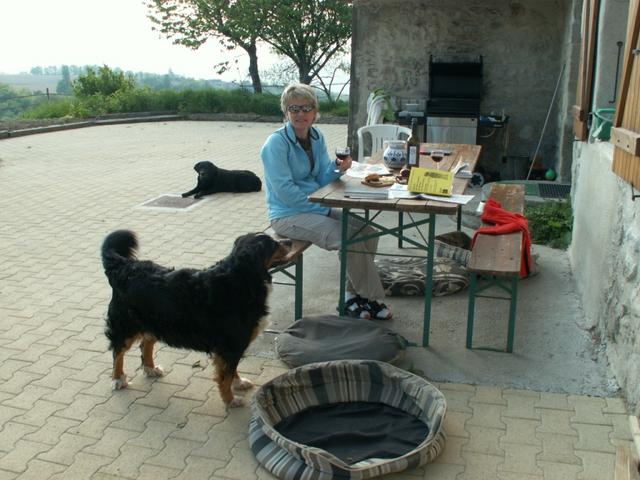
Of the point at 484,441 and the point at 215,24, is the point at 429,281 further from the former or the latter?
the point at 215,24

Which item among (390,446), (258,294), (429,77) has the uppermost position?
(429,77)

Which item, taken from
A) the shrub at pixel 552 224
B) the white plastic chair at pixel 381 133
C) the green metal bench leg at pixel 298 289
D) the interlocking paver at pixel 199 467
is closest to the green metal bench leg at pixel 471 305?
the green metal bench leg at pixel 298 289

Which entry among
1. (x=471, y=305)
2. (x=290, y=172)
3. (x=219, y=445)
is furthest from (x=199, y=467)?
(x=290, y=172)

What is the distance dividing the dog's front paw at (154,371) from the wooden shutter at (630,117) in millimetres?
2877

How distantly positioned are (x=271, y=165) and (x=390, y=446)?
2.17 meters

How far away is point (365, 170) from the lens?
502 centimetres

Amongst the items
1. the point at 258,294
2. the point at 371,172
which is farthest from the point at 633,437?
the point at 371,172

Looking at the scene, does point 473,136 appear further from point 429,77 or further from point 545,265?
point 545,265

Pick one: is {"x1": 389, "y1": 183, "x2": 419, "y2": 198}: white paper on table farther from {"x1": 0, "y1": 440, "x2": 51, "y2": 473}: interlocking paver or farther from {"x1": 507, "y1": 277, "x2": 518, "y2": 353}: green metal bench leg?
{"x1": 0, "y1": 440, "x2": 51, "y2": 473}: interlocking paver

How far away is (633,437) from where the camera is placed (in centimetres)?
300

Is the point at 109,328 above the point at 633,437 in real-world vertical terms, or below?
above

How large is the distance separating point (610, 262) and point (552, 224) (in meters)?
2.37

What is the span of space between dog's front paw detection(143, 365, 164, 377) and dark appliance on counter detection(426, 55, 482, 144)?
6099 millimetres

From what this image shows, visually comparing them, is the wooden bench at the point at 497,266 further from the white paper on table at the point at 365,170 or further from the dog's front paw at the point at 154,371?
the dog's front paw at the point at 154,371
